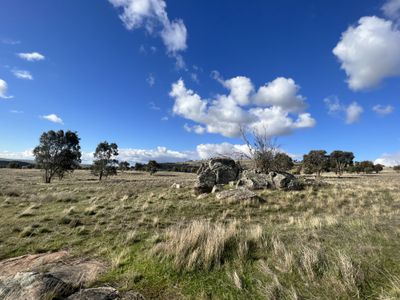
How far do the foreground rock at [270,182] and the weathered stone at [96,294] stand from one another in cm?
1489

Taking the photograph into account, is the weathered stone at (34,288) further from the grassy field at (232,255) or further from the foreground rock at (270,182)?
the foreground rock at (270,182)

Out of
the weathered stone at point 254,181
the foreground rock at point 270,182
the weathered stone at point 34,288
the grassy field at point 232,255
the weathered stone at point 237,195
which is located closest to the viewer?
the weathered stone at point 34,288

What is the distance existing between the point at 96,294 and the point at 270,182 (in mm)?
16231

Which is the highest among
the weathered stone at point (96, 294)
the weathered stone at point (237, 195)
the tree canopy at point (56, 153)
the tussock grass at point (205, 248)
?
the tree canopy at point (56, 153)

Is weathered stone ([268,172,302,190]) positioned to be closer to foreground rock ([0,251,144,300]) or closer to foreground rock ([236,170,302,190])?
foreground rock ([236,170,302,190])

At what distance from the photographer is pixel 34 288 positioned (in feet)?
14.7

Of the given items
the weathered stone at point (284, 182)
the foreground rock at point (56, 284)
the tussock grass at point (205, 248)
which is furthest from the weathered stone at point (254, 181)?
the foreground rock at point (56, 284)

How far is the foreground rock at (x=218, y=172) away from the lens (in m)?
21.1

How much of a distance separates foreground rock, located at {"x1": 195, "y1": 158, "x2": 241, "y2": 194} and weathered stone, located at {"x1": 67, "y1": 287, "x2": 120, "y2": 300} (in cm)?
1500

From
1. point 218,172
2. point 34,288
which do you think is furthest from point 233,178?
point 34,288

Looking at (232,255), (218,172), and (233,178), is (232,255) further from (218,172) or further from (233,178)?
(233,178)

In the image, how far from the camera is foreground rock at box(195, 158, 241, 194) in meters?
21.1

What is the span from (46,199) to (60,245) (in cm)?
1270

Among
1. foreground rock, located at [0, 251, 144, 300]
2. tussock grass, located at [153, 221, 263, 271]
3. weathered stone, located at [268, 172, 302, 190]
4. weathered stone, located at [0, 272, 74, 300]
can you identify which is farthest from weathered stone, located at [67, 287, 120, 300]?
weathered stone, located at [268, 172, 302, 190]
